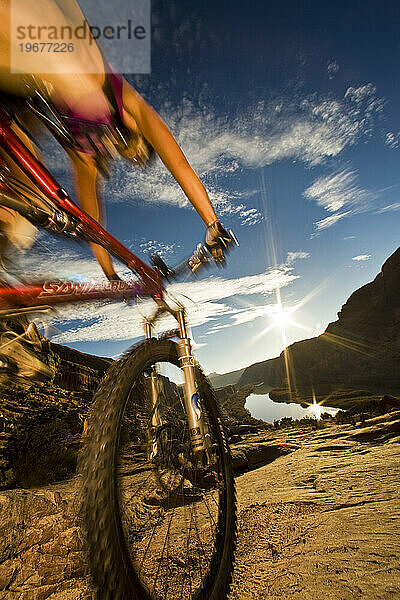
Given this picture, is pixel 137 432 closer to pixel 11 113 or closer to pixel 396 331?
pixel 11 113

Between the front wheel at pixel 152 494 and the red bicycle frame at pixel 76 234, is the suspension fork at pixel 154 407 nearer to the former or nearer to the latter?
the front wheel at pixel 152 494

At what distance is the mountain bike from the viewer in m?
0.93

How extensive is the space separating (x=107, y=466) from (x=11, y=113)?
4.45 ft

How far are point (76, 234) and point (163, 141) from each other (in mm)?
614

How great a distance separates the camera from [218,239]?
165cm

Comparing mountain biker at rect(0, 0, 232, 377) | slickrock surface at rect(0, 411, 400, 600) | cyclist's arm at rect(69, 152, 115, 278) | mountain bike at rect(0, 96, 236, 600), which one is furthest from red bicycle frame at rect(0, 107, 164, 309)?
slickrock surface at rect(0, 411, 400, 600)

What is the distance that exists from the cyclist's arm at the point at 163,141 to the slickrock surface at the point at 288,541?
1.49 m

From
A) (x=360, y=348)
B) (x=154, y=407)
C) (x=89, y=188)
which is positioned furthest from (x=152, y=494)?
(x=360, y=348)

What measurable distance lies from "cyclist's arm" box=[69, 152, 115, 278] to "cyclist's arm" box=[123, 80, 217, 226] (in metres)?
0.71

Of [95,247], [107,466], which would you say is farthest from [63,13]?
[107,466]

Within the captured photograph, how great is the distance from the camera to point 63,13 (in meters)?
0.92

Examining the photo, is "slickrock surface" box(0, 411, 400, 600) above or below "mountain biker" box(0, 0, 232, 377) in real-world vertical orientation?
below

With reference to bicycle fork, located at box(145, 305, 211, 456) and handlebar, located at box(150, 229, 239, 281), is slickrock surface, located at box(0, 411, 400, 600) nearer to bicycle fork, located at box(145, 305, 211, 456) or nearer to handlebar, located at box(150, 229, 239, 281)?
bicycle fork, located at box(145, 305, 211, 456)

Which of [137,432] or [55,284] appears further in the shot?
[137,432]
